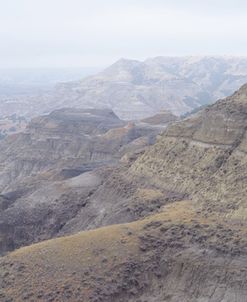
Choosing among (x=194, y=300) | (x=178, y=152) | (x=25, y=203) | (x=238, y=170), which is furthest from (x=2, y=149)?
(x=194, y=300)

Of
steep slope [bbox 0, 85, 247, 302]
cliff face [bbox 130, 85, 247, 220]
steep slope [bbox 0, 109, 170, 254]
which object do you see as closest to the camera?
steep slope [bbox 0, 85, 247, 302]

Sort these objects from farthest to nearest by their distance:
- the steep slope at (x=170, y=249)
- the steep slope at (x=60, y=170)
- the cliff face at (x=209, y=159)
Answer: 1. the steep slope at (x=60, y=170)
2. the cliff face at (x=209, y=159)
3. the steep slope at (x=170, y=249)

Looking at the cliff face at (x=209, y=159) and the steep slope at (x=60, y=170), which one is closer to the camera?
the cliff face at (x=209, y=159)

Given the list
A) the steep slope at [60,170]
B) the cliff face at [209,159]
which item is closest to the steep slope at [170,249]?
the cliff face at [209,159]

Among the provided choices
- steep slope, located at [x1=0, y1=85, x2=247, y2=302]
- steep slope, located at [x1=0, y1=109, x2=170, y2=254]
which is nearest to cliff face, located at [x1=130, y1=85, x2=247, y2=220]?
steep slope, located at [x1=0, y1=85, x2=247, y2=302]

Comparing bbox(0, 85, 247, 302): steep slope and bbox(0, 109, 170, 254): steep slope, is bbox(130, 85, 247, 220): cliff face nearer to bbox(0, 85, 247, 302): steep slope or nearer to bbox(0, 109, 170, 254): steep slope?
bbox(0, 85, 247, 302): steep slope

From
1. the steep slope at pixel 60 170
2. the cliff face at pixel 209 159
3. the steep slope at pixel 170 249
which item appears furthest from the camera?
the steep slope at pixel 60 170

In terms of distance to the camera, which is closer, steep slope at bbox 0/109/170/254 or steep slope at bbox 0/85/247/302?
steep slope at bbox 0/85/247/302

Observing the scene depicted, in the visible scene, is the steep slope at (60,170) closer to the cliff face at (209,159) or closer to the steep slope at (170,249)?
the cliff face at (209,159)

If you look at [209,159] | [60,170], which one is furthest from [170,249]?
[60,170]
